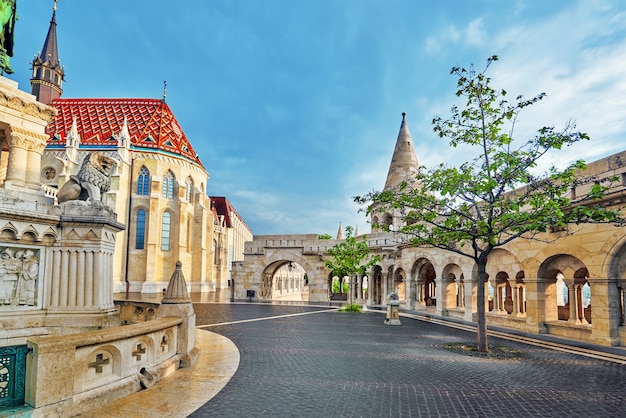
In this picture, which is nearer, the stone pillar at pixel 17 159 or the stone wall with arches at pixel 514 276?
the stone pillar at pixel 17 159

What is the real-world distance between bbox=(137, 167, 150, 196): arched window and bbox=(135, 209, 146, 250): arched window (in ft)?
6.86

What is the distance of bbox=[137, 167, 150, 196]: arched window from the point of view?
144 ft

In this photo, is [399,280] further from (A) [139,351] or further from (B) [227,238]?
(B) [227,238]

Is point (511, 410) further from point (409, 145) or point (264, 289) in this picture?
point (264, 289)

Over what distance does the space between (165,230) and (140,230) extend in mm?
2614

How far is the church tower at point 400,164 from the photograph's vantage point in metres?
28.2

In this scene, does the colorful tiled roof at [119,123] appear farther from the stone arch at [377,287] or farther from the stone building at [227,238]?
the stone arch at [377,287]

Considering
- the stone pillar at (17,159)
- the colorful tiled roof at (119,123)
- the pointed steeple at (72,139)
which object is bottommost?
the stone pillar at (17,159)

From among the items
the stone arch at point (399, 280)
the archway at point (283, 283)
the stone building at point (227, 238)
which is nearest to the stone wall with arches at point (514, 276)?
the stone arch at point (399, 280)

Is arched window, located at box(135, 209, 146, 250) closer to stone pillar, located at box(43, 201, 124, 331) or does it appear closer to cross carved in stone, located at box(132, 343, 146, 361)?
stone pillar, located at box(43, 201, 124, 331)

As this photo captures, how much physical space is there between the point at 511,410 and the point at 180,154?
45.5m

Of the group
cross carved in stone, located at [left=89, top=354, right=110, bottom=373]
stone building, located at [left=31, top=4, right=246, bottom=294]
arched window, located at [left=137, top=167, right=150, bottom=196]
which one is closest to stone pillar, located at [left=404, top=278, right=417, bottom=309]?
cross carved in stone, located at [left=89, top=354, right=110, bottom=373]

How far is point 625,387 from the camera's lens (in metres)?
6.94

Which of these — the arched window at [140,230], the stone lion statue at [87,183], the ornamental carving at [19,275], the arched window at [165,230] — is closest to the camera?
the ornamental carving at [19,275]
